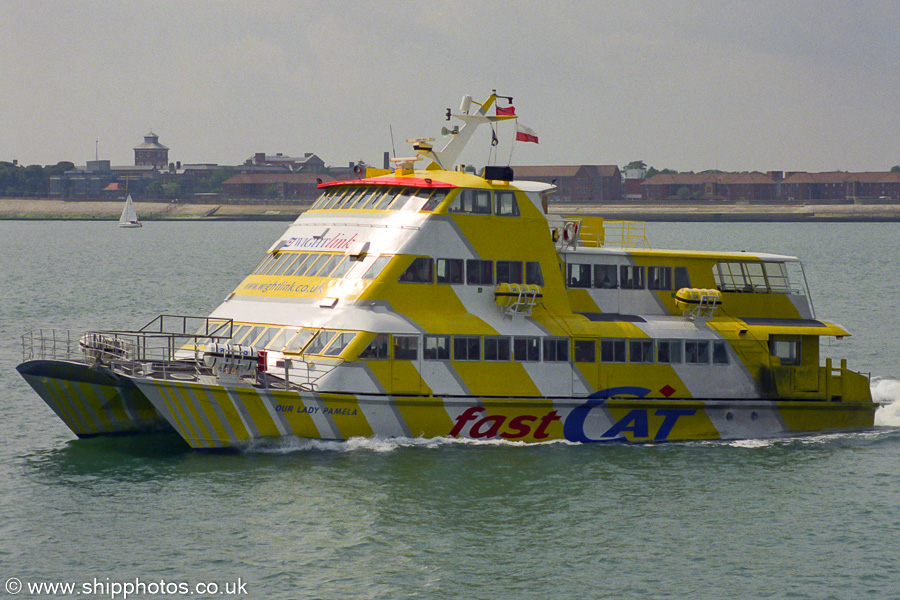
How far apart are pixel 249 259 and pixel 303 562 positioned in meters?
79.9

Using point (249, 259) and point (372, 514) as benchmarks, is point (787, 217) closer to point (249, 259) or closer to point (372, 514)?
point (249, 259)

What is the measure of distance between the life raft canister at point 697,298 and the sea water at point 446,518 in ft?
10.4

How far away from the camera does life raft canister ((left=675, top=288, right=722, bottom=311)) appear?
80.9 feet

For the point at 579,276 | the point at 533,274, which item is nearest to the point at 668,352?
the point at 579,276

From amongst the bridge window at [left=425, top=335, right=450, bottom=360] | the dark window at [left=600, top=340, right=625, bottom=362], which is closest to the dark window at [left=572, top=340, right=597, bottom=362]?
the dark window at [left=600, top=340, right=625, bottom=362]

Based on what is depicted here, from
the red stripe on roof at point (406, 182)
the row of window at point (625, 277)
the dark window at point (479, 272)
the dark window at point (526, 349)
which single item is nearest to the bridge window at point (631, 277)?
the row of window at point (625, 277)

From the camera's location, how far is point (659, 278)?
82.8 feet

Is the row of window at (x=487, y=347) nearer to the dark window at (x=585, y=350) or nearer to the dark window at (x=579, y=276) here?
the dark window at (x=585, y=350)

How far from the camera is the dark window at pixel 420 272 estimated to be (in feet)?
74.2

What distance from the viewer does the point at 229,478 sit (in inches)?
803

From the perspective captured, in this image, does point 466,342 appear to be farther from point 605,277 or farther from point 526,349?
point 605,277

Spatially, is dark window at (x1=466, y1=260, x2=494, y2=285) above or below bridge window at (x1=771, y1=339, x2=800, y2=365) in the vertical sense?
above

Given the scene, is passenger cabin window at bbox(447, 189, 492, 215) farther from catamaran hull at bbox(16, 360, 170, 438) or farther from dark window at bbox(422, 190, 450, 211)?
catamaran hull at bbox(16, 360, 170, 438)

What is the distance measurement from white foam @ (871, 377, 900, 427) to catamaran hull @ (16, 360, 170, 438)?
17.4 metres
